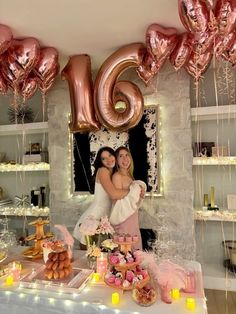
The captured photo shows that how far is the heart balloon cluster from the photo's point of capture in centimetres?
180

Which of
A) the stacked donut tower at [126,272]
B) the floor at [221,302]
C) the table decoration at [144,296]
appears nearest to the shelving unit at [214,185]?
the floor at [221,302]

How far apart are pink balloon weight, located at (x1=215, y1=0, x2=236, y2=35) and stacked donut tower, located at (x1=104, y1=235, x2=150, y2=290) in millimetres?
1335

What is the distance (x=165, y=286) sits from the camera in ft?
3.60

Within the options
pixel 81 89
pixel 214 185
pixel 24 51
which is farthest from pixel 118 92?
pixel 214 185

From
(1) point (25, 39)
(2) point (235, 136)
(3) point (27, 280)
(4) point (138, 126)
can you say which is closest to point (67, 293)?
(3) point (27, 280)

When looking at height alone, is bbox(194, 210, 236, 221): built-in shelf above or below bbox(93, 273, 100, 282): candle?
above

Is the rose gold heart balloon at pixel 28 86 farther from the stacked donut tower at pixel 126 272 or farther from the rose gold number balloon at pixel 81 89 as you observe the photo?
the stacked donut tower at pixel 126 272

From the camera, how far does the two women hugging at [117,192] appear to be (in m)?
2.15

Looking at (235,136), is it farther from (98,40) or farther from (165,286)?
(165,286)

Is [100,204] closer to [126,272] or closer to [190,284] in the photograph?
[126,272]

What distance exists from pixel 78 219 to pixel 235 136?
1.72 metres

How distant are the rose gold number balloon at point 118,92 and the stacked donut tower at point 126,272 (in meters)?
1.09

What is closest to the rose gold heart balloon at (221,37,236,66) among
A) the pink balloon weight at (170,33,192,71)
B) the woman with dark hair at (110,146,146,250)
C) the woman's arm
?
the pink balloon weight at (170,33,192,71)

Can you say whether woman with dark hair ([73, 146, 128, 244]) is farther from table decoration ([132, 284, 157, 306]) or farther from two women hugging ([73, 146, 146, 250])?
table decoration ([132, 284, 157, 306])
